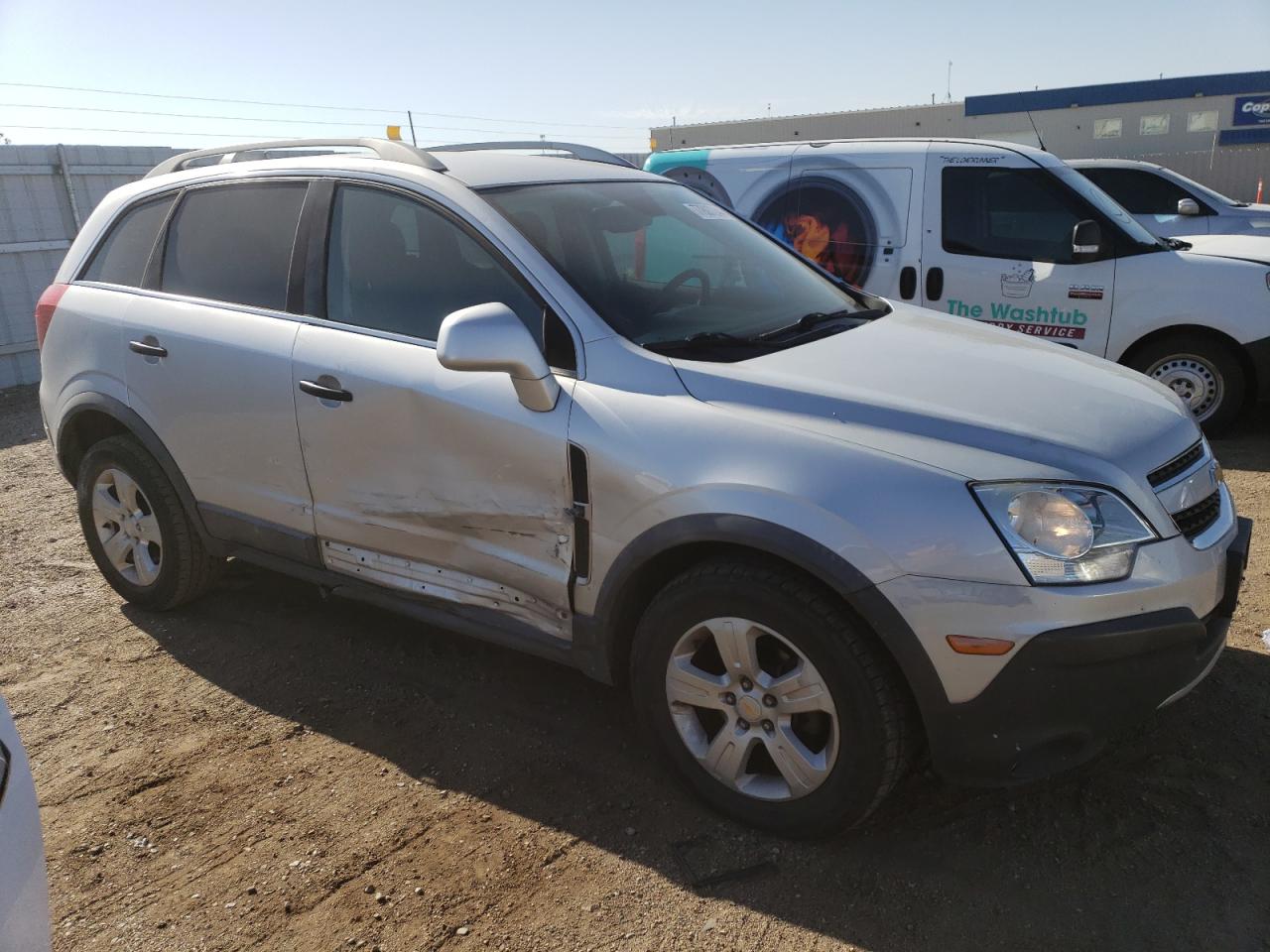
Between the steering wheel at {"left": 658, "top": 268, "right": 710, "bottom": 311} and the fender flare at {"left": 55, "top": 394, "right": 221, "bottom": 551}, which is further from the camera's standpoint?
the fender flare at {"left": 55, "top": 394, "right": 221, "bottom": 551}

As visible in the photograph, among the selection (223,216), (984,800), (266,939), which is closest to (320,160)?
(223,216)

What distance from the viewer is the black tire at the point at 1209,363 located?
625 centimetres

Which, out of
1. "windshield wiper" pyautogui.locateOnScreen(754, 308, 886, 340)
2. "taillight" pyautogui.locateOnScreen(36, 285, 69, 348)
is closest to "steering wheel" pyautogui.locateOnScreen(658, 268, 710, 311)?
"windshield wiper" pyautogui.locateOnScreen(754, 308, 886, 340)

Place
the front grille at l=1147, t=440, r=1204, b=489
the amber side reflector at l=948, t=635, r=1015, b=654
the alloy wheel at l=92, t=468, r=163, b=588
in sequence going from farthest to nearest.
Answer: the alloy wheel at l=92, t=468, r=163, b=588
the front grille at l=1147, t=440, r=1204, b=489
the amber side reflector at l=948, t=635, r=1015, b=654

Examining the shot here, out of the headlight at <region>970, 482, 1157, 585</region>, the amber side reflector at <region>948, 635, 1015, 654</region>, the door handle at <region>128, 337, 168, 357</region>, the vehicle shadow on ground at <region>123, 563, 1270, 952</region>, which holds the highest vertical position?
the door handle at <region>128, 337, 168, 357</region>

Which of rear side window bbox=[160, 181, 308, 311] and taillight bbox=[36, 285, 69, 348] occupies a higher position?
rear side window bbox=[160, 181, 308, 311]

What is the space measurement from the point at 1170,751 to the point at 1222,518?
78 cm

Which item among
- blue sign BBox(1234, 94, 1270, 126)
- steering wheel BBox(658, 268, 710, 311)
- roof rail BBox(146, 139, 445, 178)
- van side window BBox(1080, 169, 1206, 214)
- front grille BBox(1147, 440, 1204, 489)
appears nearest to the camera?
front grille BBox(1147, 440, 1204, 489)

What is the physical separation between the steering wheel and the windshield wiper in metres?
0.27

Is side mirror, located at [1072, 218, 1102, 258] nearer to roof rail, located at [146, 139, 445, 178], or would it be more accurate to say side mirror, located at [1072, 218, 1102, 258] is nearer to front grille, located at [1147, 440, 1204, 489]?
front grille, located at [1147, 440, 1204, 489]

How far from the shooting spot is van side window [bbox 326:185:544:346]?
10.2 feet

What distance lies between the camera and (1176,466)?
2668 millimetres

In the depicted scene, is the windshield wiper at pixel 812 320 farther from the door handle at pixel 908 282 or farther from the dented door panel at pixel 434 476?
the door handle at pixel 908 282

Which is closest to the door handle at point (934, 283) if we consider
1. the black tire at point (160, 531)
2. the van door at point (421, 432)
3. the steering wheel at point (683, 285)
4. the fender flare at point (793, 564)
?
the steering wheel at point (683, 285)
